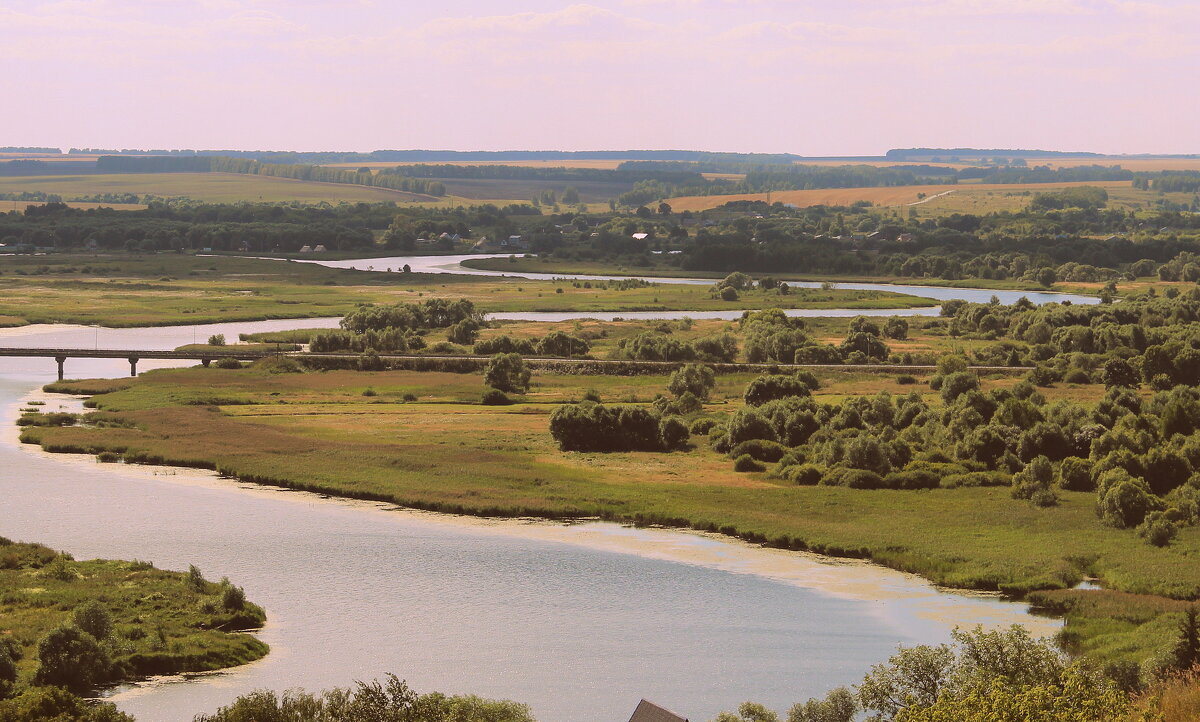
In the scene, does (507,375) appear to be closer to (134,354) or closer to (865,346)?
(134,354)

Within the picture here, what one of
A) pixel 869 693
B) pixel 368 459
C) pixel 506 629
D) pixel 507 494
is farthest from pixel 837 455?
pixel 869 693

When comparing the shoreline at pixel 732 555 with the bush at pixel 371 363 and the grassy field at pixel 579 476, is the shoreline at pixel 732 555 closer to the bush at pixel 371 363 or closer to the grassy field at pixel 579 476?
the grassy field at pixel 579 476

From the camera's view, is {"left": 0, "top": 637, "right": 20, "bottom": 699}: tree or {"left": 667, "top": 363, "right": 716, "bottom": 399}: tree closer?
{"left": 0, "top": 637, "right": 20, "bottom": 699}: tree

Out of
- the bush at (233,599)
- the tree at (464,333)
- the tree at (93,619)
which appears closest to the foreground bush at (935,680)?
the bush at (233,599)

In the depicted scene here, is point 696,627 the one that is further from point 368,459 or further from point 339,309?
point 339,309

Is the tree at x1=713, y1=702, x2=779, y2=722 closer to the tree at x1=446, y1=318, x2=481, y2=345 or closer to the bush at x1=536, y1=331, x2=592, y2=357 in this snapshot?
the bush at x1=536, y1=331, x2=592, y2=357

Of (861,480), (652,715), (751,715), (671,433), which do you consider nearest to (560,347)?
(671,433)

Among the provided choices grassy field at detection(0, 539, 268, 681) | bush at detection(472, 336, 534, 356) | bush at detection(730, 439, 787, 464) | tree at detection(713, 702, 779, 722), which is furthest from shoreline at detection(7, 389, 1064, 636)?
bush at detection(472, 336, 534, 356)
